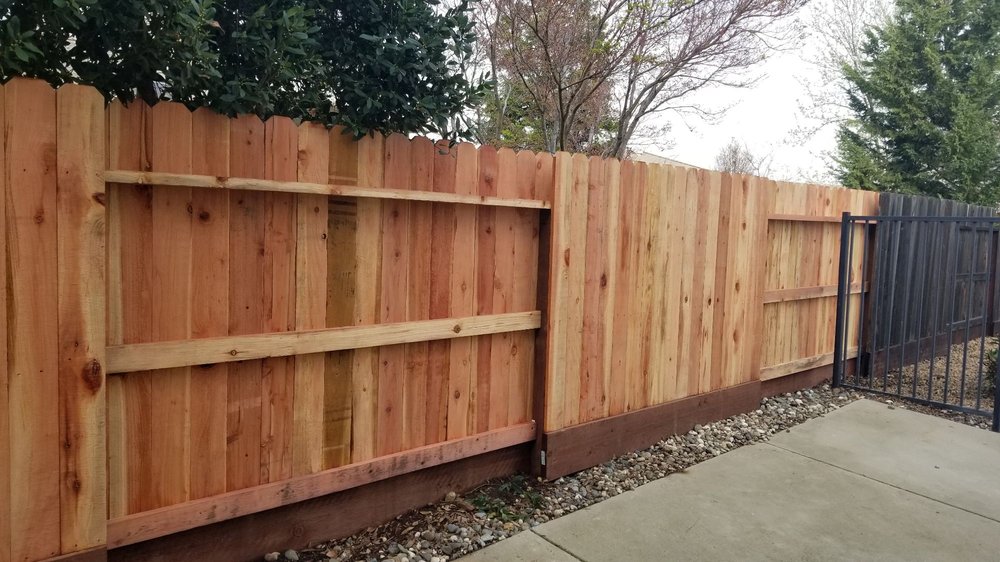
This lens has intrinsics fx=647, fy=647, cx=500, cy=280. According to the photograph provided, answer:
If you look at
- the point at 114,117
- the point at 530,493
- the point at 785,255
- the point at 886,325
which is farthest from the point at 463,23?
the point at 886,325

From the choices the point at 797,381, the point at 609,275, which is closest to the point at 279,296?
the point at 609,275

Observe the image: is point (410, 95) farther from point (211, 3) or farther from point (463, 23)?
point (211, 3)

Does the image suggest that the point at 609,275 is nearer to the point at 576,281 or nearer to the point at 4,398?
the point at 576,281

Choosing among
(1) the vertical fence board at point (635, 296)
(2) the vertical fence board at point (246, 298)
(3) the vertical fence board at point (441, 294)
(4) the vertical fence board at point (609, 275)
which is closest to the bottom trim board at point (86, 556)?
(2) the vertical fence board at point (246, 298)

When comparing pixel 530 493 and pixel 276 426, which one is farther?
pixel 530 493

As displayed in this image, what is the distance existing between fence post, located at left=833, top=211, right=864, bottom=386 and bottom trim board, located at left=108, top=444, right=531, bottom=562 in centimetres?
382

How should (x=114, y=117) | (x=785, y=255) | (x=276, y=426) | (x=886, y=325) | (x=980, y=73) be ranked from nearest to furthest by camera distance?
1. (x=114, y=117)
2. (x=276, y=426)
3. (x=785, y=255)
4. (x=886, y=325)
5. (x=980, y=73)

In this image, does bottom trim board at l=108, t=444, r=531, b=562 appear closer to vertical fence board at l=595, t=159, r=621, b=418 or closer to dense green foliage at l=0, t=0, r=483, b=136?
vertical fence board at l=595, t=159, r=621, b=418

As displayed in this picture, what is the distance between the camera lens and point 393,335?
2.97m

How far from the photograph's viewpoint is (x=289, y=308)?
2.66 metres

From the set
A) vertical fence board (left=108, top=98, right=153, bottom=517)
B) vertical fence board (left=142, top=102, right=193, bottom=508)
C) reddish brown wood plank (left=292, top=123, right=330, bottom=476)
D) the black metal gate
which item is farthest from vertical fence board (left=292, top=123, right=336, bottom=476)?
the black metal gate

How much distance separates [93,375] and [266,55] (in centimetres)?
127

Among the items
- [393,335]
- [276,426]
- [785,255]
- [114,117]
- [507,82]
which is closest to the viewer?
[114,117]

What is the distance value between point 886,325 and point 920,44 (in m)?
10.4
